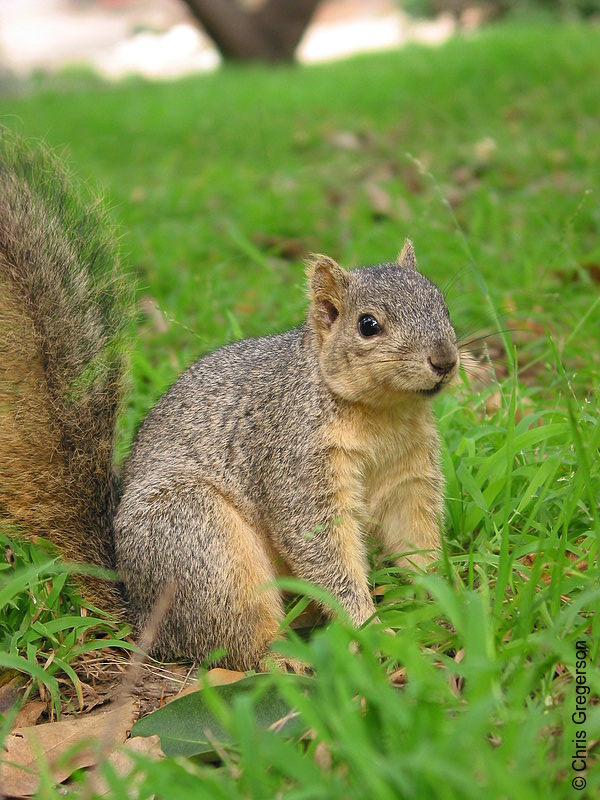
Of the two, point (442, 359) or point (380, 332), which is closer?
point (442, 359)

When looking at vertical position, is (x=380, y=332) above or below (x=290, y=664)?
above

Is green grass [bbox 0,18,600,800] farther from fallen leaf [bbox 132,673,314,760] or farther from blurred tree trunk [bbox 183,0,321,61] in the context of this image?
blurred tree trunk [bbox 183,0,321,61]

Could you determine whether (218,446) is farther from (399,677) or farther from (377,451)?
(399,677)

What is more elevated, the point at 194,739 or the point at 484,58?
the point at 484,58

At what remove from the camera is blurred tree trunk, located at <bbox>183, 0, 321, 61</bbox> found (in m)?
16.3

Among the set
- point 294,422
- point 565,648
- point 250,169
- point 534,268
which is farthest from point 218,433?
point 250,169

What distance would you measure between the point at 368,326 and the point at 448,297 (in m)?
1.73

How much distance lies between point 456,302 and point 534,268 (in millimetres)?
626

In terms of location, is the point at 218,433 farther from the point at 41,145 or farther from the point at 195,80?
the point at 195,80

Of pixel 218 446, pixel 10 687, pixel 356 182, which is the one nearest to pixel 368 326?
pixel 218 446

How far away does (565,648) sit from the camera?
1920 mm

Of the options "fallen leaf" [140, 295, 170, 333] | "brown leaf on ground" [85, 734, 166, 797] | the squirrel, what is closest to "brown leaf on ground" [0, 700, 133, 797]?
"brown leaf on ground" [85, 734, 166, 797]

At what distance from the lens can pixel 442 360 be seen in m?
2.54

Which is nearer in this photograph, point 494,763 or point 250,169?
point 494,763
